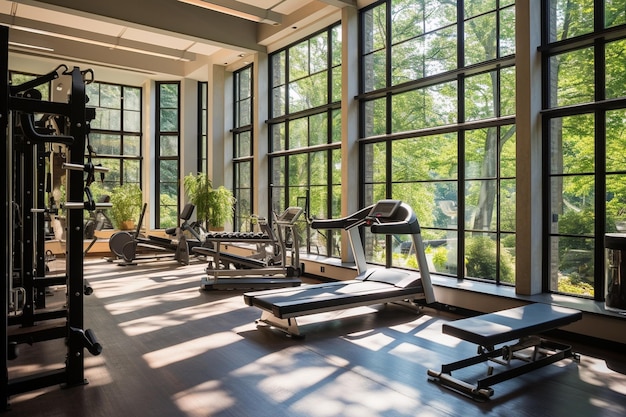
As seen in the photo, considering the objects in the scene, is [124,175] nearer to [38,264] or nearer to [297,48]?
[297,48]

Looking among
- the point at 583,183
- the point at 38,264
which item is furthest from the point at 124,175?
the point at 583,183

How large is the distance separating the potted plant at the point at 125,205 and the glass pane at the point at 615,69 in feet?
32.8

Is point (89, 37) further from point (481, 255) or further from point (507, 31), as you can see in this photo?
point (481, 255)

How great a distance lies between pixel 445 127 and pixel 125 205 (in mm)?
8140

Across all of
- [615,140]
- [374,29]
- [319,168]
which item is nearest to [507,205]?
[615,140]

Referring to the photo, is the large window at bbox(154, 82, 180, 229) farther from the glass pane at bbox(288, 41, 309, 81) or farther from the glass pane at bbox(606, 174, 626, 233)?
the glass pane at bbox(606, 174, 626, 233)

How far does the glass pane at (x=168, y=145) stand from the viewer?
12.4 meters

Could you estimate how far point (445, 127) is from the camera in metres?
6.27

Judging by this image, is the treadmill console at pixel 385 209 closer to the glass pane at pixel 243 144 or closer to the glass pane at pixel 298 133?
the glass pane at pixel 298 133

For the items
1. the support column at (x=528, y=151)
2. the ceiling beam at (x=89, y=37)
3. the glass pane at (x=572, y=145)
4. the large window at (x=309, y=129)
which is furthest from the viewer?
the ceiling beam at (x=89, y=37)

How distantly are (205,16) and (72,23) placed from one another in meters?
2.44

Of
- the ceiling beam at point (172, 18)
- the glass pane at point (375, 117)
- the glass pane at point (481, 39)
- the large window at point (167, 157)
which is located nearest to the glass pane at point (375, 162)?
the glass pane at point (375, 117)

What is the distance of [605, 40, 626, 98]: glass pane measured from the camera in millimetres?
4645

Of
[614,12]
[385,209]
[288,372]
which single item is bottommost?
[288,372]
